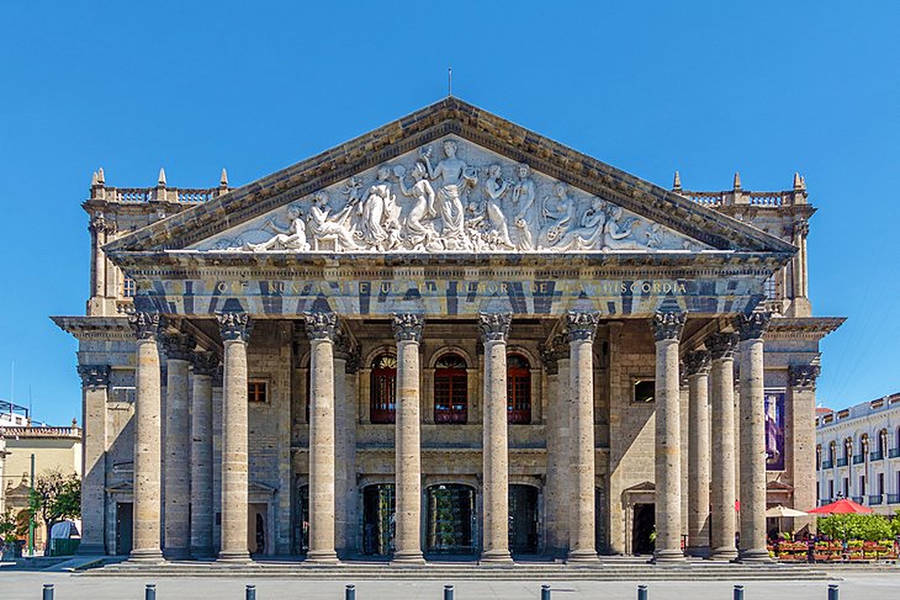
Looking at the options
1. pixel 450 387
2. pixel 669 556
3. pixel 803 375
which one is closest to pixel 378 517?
pixel 450 387

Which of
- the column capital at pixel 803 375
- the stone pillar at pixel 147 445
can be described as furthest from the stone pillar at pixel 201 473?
the column capital at pixel 803 375

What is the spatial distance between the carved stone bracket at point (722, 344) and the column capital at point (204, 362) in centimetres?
2054

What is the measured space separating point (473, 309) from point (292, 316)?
6.67 meters

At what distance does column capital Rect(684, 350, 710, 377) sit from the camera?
45.9 meters

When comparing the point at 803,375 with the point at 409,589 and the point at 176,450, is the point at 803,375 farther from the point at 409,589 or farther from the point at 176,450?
the point at 176,450

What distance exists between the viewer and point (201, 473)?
44438mm

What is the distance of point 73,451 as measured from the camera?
3297 inches

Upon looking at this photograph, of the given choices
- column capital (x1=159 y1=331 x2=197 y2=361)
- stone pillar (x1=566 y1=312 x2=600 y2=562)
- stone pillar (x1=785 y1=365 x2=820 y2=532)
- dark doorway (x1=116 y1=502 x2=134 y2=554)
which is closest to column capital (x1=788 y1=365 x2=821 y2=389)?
stone pillar (x1=785 y1=365 x2=820 y2=532)

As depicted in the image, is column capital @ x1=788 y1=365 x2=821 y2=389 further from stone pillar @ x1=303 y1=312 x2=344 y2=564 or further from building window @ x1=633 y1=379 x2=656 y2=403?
stone pillar @ x1=303 y1=312 x2=344 y2=564

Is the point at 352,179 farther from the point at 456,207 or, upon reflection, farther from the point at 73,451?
the point at 73,451

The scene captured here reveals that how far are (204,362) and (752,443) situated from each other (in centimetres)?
2207

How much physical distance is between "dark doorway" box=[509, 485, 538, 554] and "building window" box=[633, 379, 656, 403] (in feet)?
20.4

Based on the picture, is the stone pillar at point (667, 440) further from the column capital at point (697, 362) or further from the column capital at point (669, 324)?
the column capital at point (697, 362)

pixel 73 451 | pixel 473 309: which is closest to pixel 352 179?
pixel 473 309
